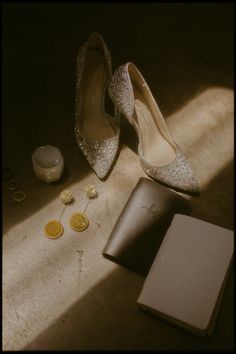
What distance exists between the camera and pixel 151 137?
120 cm

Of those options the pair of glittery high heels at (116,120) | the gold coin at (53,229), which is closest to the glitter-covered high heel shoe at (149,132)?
the pair of glittery high heels at (116,120)

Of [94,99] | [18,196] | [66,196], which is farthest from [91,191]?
[94,99]

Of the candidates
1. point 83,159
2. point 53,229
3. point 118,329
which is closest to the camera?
point 118,329

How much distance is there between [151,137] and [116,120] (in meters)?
0.12

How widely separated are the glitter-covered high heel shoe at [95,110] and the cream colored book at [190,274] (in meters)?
0.28

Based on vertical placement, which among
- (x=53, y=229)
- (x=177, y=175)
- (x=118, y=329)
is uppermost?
(x=177, y=175)

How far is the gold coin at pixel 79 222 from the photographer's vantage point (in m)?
1.06

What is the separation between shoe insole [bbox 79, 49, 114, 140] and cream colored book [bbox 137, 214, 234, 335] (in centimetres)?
36

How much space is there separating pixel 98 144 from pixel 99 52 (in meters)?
0.30

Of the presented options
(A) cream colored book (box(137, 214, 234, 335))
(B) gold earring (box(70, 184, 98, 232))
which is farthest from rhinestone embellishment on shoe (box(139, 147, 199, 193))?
(B) gold earring (box(70, 184, 98, 232))

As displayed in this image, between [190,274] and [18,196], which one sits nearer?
[190,274]

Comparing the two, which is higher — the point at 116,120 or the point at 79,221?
the point at 116,120

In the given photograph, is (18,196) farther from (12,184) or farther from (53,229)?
(53,229)

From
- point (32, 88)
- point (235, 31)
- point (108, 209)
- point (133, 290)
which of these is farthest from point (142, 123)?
point (235, 31)
